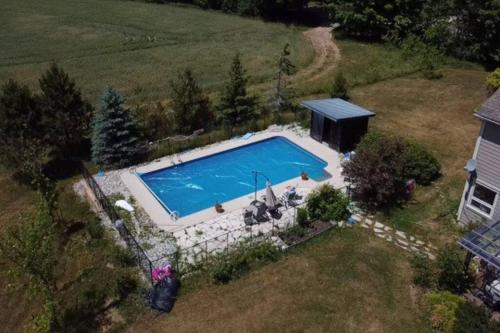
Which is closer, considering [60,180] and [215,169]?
[60,180]

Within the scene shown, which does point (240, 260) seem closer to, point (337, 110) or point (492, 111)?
point (492, 111)

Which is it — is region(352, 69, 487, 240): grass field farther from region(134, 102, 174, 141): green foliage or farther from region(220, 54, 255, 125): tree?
region(134, 102, 174, 141): green foliage

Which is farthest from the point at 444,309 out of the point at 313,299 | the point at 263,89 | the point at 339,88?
the point at 263,89

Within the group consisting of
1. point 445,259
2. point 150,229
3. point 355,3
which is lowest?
point 150,229

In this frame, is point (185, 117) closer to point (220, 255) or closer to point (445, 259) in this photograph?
point (220, 255)

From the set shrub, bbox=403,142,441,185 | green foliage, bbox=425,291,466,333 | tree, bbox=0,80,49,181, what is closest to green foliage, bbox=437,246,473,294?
green foliage, bbox=425,291,466,333

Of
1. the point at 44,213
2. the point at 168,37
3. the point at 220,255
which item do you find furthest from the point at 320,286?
the point at 168,37
